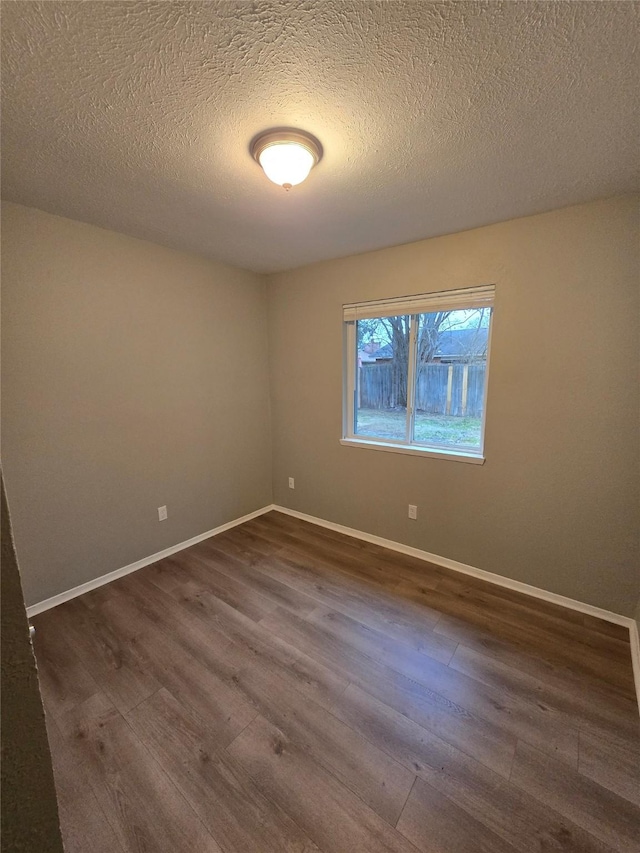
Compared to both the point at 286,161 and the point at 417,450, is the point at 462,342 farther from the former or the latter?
the point at 286,161

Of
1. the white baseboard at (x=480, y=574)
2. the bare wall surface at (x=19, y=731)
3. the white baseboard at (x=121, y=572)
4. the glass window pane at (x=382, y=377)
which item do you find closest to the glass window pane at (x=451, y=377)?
the glass window pane at (x=382, y=377)

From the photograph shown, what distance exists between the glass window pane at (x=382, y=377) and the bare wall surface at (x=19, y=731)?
2.59m

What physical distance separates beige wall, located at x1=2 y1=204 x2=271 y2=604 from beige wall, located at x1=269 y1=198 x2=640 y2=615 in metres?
1.23

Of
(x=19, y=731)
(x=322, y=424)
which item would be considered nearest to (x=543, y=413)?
(x=322, y=424)

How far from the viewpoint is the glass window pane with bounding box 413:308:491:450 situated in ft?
7.95

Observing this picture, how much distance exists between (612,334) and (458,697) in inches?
82.1

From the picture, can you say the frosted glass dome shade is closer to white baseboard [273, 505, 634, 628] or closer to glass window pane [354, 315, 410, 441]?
glass window pane [354, 315, 410, 441]

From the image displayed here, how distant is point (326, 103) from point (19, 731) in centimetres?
184

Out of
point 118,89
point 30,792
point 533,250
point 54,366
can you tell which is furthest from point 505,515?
point 54,366

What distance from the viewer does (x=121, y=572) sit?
2.53 meters

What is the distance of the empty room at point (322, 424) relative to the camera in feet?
3.44

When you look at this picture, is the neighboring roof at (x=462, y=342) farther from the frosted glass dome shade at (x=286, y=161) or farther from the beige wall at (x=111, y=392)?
the beige wall at (x=111, y=392)

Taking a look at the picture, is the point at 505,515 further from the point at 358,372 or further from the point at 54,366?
the point at 54,366

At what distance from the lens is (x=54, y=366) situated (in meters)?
2.11
